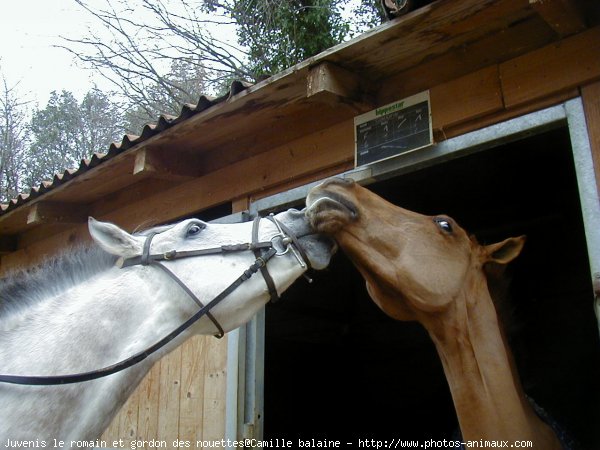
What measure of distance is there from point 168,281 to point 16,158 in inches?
794

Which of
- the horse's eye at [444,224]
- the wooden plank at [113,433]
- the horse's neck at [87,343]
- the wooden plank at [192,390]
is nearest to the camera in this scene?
the horse's neck at [87,343]

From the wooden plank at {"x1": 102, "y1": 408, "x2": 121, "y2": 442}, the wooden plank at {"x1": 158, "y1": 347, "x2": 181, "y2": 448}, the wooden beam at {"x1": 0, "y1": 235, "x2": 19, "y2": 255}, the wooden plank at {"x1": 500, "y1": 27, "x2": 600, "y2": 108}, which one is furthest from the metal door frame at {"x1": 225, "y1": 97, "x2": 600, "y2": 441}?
the wooden beam at {"x1": 0, "y1": 235, "x2": 19, "y2": 255}

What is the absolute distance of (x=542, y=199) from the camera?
452cm

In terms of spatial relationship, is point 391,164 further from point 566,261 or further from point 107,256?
point 566,261

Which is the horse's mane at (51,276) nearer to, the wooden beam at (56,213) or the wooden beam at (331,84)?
the wooden beam at (331,84)

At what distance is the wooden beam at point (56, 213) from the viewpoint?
189 inches

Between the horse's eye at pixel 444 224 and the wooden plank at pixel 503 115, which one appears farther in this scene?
the horse's eye at pixel 444 224

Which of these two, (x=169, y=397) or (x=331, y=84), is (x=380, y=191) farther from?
(x=169, y=397)

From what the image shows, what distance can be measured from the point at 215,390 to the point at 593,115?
261 centimetres

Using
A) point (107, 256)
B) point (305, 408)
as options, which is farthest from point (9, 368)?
point (305, 408)

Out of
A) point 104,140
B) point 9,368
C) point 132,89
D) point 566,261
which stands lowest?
point 9,368

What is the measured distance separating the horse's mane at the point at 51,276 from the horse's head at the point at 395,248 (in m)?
0.91

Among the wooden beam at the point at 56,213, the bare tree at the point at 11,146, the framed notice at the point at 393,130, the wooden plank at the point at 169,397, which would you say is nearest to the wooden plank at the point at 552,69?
the framed notice at the point at 393,130

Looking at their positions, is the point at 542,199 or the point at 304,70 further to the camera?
the point at 542,199
